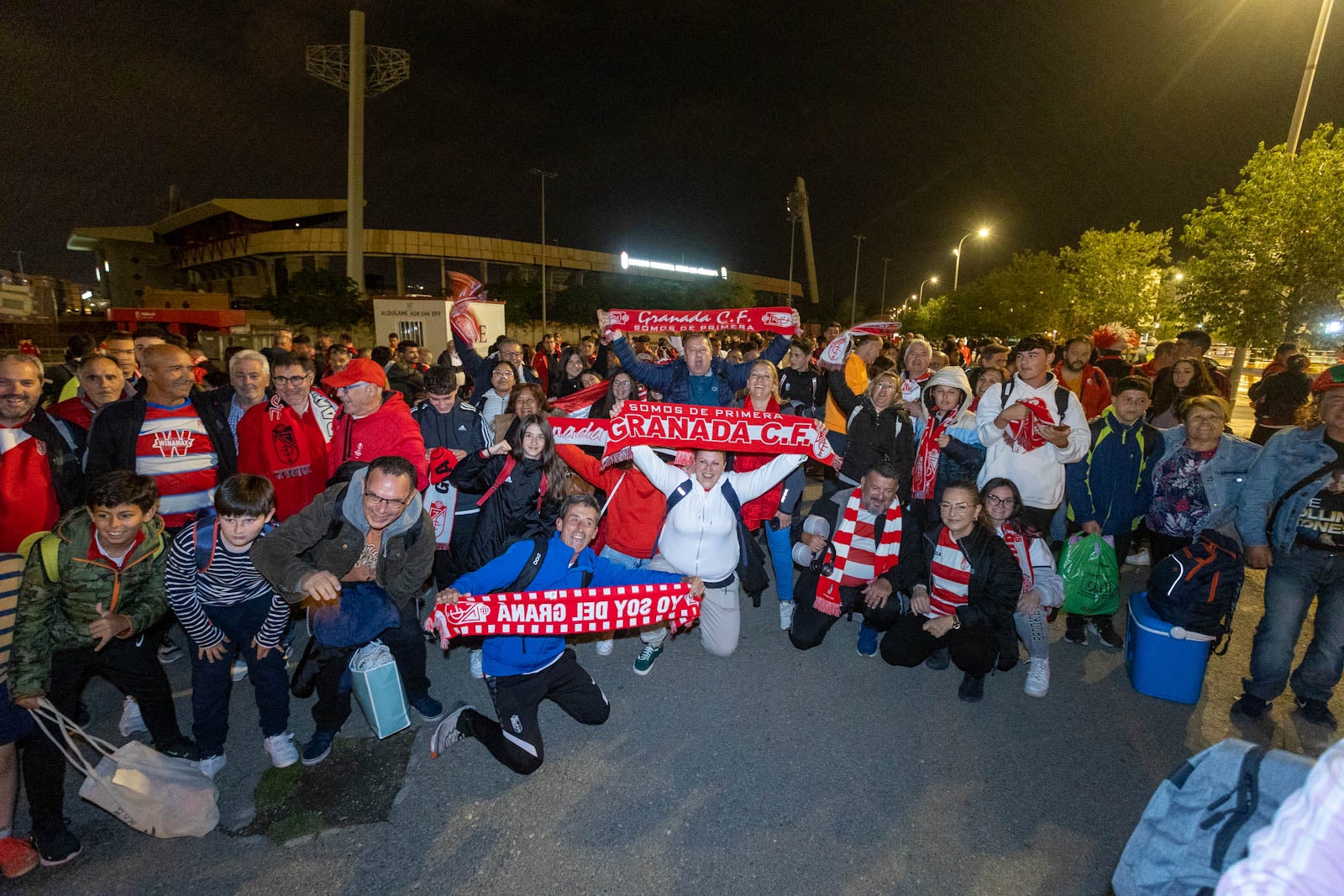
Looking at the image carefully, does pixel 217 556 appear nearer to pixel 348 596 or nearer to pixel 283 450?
pixel 348 596

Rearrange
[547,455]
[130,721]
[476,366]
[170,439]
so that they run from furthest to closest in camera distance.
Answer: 1. [476,366]
2. [547,455]
3. [170,439]
4. [130,721]

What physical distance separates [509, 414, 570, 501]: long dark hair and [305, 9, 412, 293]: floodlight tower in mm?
42102

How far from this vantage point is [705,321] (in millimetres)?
6309

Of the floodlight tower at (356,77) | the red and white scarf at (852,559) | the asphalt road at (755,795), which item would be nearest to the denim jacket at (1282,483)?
the asphalt road at (755,795)

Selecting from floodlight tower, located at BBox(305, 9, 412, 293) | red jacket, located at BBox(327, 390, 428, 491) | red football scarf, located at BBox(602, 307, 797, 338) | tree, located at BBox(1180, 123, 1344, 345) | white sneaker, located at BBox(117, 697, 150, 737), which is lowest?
white sneaker, located at BBox(117, 697, 150, 737)

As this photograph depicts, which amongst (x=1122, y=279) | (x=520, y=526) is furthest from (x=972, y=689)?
(x=1122, y=279)

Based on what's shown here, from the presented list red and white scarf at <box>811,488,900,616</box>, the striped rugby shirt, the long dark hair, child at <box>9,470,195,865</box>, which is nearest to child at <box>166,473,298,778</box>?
the striped rugby shirt

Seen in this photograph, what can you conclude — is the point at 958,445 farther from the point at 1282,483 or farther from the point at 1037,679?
the point at 1282,483

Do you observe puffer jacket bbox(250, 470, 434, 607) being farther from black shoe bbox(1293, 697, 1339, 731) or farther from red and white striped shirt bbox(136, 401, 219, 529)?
black shoe bbox(1293, 697, 1339, 731)

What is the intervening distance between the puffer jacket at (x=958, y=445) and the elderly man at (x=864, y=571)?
57cm

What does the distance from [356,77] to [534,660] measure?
4676 centimetres

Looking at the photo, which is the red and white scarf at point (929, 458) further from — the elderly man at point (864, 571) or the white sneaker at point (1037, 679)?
the white sneaker at point (1037, 679)

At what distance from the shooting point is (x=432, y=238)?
5444 centimetres

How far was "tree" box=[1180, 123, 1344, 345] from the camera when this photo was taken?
9438 mm
